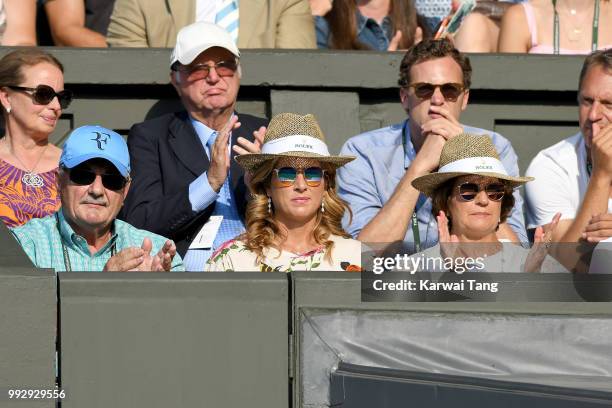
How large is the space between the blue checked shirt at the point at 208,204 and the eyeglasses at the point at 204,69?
0.22m

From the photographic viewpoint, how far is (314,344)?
4809mm

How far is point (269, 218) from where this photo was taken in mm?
5637

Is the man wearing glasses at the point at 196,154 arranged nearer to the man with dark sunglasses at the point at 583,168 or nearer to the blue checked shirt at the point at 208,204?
the blue checked shirt at the point at 208,204

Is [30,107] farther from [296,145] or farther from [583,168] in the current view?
[583,168]

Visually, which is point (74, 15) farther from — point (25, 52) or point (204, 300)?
point (204, 300)

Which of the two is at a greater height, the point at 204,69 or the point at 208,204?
the point at 204,69

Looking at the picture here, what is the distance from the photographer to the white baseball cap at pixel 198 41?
6.36m

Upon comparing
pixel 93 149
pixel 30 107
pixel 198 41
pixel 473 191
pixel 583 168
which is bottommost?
pixel 473 191

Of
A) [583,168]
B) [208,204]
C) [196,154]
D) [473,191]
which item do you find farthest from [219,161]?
[583,168]

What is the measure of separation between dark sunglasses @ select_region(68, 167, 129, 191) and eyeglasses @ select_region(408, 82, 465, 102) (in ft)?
5.09

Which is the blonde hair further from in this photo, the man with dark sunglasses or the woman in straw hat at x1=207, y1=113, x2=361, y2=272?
the man with dark sunglasses

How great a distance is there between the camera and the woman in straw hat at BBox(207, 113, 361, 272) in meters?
5.52

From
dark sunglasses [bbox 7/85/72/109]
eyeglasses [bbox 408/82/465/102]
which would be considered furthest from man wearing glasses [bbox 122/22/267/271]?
eyeglasses [bbox 408/82/465/102]

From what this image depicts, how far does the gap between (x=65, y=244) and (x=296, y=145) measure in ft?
3.25
